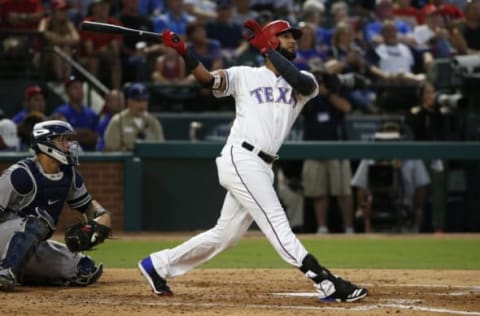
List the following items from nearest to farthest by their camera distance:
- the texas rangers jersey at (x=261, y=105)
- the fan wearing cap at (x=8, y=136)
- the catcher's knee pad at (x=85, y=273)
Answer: the texas rangers jersey at (x=261, y=105) → the catcher's knee pad at (x=85, y=273) → the fan wearing cap at (x=8, y=136)

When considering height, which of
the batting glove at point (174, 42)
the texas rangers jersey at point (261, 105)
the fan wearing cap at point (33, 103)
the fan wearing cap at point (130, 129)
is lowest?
the fan wearing cap at point (130, 129)

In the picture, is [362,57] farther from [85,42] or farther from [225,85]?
[225,85]

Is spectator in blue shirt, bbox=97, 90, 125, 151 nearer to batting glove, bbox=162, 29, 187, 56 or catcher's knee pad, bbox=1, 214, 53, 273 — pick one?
catcher's knee pad, bbox=1, 214, 53, 273

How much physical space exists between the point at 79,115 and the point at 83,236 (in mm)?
5759

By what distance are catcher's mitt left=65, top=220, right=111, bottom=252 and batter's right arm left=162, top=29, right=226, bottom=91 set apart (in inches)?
50.4

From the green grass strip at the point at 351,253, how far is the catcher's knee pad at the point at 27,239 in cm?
195

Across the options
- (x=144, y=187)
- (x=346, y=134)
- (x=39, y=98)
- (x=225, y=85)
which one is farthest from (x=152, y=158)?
(x=225, y=85)

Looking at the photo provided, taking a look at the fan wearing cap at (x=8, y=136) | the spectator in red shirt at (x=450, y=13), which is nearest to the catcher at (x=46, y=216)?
the fan wearing cap at (x=8, y=136)

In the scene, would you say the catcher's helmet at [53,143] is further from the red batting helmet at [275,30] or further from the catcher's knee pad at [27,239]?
the red batting helmet at [275,30]

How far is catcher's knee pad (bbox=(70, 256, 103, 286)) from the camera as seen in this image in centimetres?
742

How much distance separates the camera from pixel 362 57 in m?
13.6

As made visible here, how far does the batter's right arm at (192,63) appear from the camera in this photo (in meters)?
6.59

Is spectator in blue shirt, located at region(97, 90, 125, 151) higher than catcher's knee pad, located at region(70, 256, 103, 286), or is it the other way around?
spectator in blue shirt, located at region(97, 90, 125, 151)

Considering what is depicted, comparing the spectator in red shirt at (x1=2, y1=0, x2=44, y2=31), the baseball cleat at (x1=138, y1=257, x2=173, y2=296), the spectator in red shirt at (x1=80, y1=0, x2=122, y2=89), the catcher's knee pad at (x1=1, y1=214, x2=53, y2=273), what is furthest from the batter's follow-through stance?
the spectator in red shirt at (x1=2, y1=0, x2=44, y2=31)
